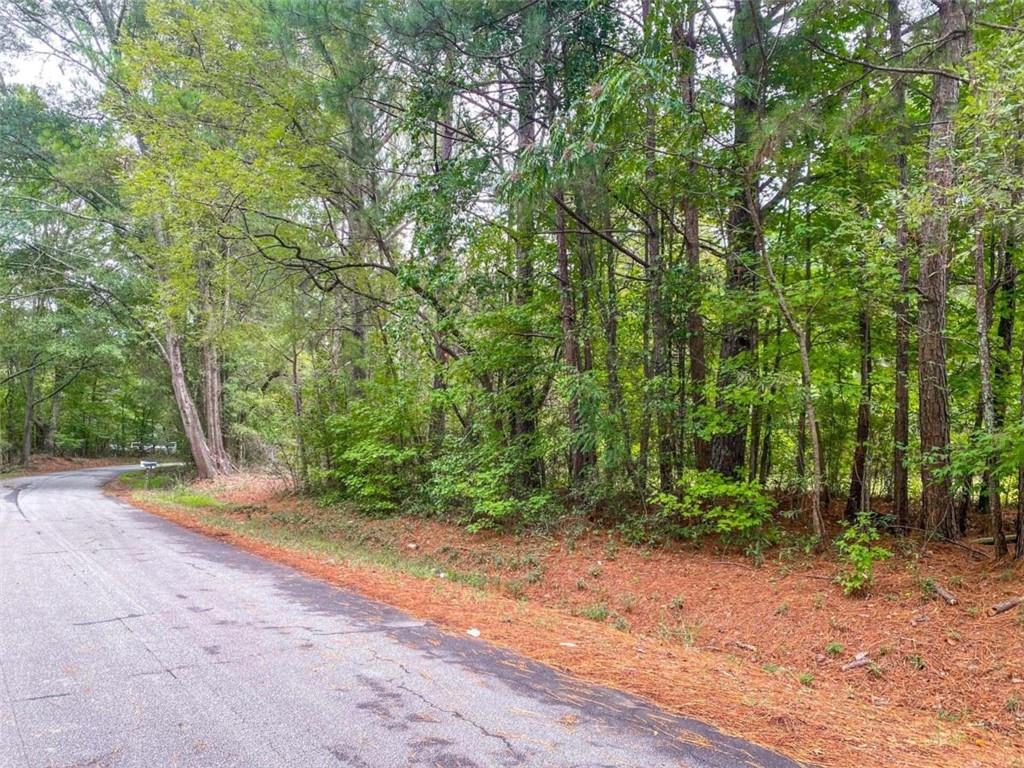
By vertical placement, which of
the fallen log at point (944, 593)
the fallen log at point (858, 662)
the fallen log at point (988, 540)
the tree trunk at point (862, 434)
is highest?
the tree trunk at point (862, 434)

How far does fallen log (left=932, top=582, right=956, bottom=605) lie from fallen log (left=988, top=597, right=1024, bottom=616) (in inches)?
10.2

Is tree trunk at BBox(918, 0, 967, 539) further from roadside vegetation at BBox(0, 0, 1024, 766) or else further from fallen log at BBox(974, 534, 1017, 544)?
fallen log at BBox(974, 534, 1017, 544)

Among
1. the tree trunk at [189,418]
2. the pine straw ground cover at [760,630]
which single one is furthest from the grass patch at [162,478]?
the pine straw ground cover at [760,630]

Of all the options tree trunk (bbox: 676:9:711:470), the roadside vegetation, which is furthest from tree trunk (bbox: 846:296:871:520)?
tree trunk (bbox: 676:9:711:470)

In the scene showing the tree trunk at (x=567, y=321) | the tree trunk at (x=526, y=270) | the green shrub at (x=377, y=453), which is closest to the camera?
the tree trunk at (x=526, y=270)

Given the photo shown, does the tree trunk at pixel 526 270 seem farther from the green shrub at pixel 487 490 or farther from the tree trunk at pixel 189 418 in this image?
the tree trunk at pixel 189 418

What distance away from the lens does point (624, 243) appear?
1015 centimetres

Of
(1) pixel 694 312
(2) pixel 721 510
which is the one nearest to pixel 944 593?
(2) pixel 721 510

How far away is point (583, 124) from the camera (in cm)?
646

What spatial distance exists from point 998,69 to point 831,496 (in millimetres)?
6718

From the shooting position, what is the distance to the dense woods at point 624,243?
5.84 meters

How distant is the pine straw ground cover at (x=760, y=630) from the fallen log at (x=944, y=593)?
4 centimetres

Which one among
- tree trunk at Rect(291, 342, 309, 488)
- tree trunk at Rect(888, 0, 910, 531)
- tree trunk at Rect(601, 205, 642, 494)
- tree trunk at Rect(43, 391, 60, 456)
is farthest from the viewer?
tree trunk at Rect(43, 391, 60, 456)

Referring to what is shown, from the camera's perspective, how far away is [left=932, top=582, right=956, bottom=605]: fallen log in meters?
4.75
